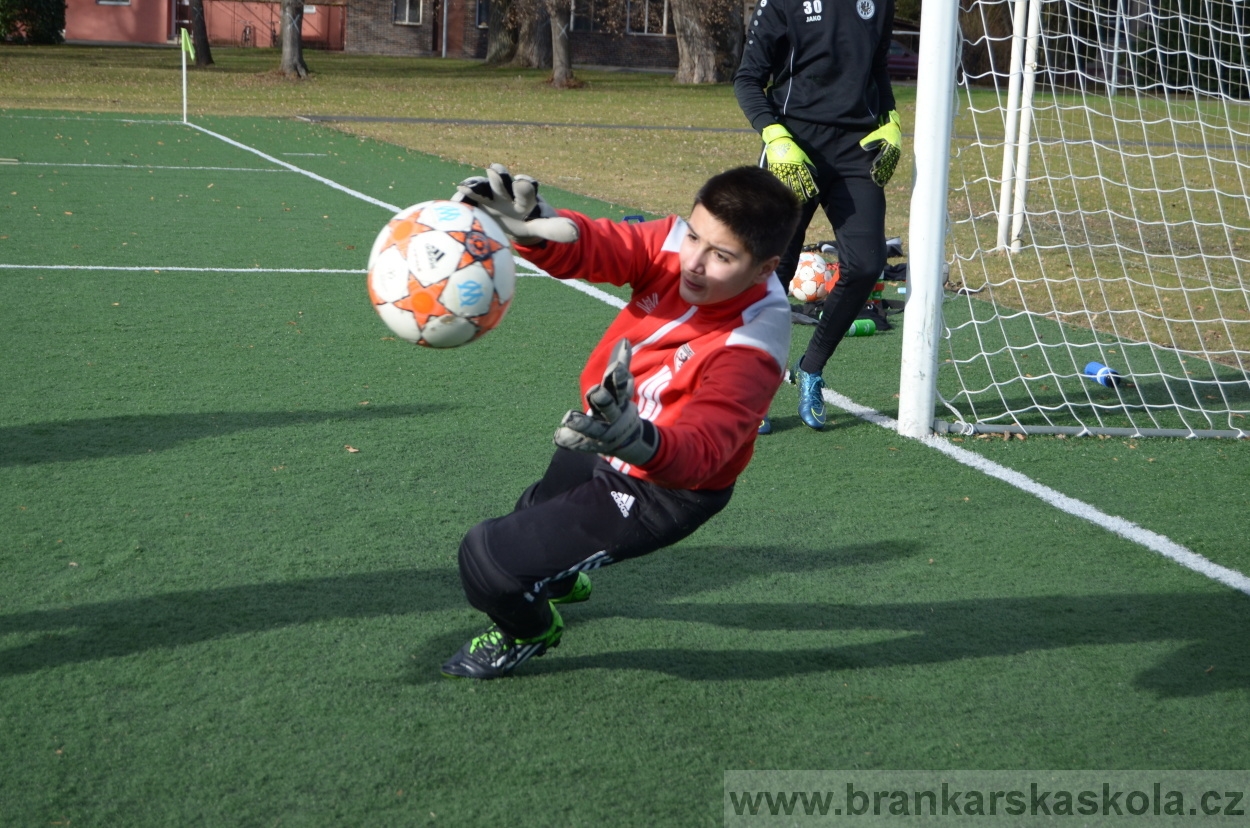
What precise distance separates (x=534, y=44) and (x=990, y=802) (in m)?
46.7

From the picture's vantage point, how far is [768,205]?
9.63 ft

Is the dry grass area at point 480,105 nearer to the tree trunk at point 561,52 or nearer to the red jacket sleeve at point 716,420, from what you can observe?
the tree trunk at point 561,52

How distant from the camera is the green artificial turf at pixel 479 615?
296cm

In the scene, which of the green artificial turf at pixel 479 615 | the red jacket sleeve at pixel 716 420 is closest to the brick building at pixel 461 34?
the green artificial turf at pixel 479 615

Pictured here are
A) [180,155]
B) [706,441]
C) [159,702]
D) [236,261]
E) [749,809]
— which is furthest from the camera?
[180,155]

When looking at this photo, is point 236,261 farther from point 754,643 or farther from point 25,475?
point 754,643

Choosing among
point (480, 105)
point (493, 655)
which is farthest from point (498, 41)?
point (493, 655)

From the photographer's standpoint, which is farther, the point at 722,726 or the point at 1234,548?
the point at 1234,548

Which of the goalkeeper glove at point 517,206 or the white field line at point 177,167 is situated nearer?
the goalkeeper glove at point 517,206

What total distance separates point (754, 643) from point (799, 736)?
539 mm

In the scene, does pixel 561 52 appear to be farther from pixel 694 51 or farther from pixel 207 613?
pixel 207 613

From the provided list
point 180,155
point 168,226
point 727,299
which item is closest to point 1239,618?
point 727,299

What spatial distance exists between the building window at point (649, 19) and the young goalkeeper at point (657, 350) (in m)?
53.0

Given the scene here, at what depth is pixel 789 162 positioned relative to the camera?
5.48 m
